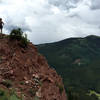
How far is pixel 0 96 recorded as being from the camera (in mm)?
13383

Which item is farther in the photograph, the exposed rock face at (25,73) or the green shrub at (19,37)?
the green shrub at (19,37)

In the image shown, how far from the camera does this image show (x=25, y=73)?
19000 millimetres

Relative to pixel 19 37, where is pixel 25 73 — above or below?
below

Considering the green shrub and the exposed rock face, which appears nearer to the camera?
the exposed rock face

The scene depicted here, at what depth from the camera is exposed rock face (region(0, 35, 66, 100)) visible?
56.1 feet

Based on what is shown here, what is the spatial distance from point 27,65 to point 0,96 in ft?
23.4

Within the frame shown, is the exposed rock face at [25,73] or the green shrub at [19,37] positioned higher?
the green shrub at [19,37]

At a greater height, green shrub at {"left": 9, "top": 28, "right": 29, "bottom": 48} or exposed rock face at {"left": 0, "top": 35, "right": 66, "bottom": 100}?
green shrub at {"left": 9, "top": 28, "right": 29, "bottom": 48}

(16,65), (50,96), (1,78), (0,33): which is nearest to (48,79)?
(50,96)

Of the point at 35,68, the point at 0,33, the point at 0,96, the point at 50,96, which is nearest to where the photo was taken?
the point at 0,96

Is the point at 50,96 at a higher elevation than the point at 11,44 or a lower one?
lower

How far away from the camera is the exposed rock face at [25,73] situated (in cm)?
1710

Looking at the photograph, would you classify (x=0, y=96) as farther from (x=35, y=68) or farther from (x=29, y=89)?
(x=35, y=68)

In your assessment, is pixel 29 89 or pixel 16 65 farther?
pixel 16 65
